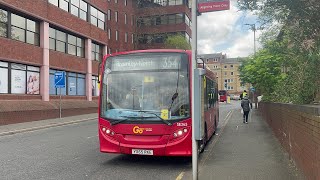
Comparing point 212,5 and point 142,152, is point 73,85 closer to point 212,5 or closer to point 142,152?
point 142,152

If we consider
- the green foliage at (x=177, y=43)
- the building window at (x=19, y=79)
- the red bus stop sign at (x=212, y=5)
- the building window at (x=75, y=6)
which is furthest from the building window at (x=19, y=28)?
the green foliage at (x=177, y=43)

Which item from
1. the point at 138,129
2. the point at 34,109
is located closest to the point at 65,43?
the point at 34,109

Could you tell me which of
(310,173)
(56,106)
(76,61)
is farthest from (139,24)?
(310,173)

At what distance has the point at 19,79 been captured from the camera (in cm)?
2569

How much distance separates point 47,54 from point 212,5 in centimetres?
2361

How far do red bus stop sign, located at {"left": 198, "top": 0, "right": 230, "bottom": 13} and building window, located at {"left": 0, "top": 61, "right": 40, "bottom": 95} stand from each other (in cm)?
1962

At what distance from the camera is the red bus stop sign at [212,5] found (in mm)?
6711

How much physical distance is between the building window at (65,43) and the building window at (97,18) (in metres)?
3.17

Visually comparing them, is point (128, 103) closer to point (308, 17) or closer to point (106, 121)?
point (106, 121)

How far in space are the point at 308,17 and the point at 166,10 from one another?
191 feet

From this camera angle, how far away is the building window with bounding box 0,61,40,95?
Result: 2408 cm

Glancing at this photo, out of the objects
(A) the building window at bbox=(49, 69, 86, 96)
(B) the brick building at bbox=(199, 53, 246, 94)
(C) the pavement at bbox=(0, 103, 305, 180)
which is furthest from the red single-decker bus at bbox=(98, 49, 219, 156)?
(B) the brick building at bbox=(199, 53, 246, 94)

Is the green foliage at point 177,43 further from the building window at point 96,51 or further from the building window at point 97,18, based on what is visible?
the building window at point 96,51

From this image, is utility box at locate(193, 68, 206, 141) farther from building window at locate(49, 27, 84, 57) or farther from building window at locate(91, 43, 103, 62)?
building window at locate(91, 43, 103, 62)
